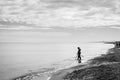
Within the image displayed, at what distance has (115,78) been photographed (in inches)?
602

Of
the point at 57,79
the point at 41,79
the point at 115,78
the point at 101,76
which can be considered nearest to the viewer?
the point at 115,78

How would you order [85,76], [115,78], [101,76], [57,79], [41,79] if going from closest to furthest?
[115,78]
[101,76]
[85,76]
[57,79]
[41,79]

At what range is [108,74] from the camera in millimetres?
16656

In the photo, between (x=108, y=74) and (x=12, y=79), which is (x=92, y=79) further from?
(x=12, y=79)

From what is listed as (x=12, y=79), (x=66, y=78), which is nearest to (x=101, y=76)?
(x=66, y=78)

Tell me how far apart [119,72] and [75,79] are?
166 inches

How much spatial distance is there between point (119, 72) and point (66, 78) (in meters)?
5.12

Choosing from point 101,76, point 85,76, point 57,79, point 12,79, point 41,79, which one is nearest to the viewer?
point 101,76

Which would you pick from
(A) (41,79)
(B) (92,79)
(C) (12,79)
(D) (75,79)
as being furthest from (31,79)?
(B) (92,79)

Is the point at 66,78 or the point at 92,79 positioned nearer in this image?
the point at 92,79

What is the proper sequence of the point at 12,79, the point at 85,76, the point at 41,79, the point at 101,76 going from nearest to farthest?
the point at 101,76 → the point at 85,76 → the point at 41,79 → the point at 12,79

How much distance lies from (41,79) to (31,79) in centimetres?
173

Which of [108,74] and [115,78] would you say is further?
[108,74]

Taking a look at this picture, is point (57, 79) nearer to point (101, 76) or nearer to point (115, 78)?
point (101, 76)
